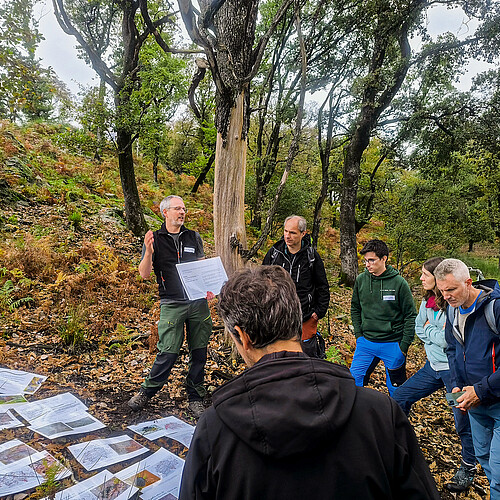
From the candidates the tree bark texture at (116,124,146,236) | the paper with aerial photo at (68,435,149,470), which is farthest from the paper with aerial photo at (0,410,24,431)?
the tree bark texture at (116,124,146,236)

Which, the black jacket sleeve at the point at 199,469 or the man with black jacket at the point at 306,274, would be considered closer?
the black jacket sleeve at the point at 199,469

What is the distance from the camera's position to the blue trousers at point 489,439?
8.00 feet

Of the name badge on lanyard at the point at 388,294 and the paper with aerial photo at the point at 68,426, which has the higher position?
the name badge on lanyard at the point at 388,294

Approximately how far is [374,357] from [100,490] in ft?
10.2

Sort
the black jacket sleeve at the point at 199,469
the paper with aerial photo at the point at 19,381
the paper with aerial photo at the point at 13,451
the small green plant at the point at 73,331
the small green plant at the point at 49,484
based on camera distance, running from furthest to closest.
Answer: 1. the small green plant at the point at 73,331
2. the paper with aerial photo at the point at 19,381
3. the paper with aerial photo at the point at 13,451
4. the small green plant at the point at 49,484
5. the black jacket sleeve at the point at 199,469

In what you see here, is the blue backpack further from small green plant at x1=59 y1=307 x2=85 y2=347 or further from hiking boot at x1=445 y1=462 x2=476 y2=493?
small green plant at x1=59 y1=307 x2=85 y2=347

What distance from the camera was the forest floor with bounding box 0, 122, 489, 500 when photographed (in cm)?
365

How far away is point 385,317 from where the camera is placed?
155 inches

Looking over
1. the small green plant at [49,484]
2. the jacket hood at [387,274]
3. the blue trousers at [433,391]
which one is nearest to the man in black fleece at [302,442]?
the small green plant at [49,484]

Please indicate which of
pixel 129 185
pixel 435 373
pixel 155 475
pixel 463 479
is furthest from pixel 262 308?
pixel 129 185

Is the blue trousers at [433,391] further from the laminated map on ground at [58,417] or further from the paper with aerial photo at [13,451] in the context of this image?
the paper with aerial photo at [13,451]

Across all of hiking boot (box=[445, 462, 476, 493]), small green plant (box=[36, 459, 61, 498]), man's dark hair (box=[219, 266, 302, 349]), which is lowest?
hiking boot (box=[445, 462, 476, 493])

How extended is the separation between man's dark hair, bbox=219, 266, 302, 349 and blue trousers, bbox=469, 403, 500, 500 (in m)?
2.22

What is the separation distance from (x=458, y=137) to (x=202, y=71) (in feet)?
28.7
